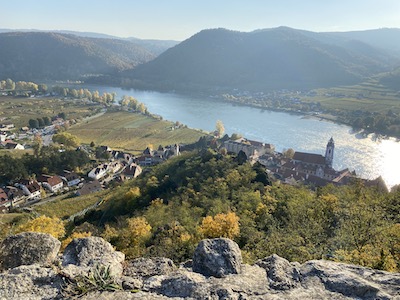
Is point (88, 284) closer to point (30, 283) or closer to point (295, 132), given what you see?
point (30, 283)

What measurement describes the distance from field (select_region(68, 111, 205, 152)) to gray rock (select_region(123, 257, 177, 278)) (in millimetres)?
58892

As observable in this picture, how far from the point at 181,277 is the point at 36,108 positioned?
334ft

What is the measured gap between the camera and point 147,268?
706cm

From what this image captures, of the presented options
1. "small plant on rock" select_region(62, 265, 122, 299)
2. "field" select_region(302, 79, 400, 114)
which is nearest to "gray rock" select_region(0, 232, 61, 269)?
"small plant on rock" select_region(62, 265, 122, 299)

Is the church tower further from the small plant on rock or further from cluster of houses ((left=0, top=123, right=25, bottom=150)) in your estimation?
cluster of houses ((left=0, top=123, right=25, bottom=150))

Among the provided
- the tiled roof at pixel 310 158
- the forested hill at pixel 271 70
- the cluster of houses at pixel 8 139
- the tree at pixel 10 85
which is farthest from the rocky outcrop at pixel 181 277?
the forested hill at pixel 271 70

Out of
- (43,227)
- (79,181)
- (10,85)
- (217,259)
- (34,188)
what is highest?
(217,259)

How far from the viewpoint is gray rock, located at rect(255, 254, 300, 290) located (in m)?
6.53

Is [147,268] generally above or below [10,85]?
above

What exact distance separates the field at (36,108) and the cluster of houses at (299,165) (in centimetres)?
5152

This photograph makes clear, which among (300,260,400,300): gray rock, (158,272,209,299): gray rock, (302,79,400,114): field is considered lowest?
(158,272,209,299): gray rock

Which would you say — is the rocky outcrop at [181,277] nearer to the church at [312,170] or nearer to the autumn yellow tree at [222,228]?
the autumn yellow tree at [222,228]

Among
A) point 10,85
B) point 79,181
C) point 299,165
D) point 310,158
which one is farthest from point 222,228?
point 10,85

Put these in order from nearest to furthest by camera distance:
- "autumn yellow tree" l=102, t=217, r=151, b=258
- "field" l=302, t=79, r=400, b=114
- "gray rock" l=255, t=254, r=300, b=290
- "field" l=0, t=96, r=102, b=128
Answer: "gray rock" l=255, t=254, r=300, b=290
"autumn yellow tree" l=102, t=217, r=151, b=258
"field" l=0, t=96, r=102, b=128
"field" l=302, t=79, r=400, b=114
